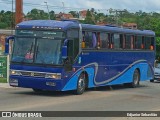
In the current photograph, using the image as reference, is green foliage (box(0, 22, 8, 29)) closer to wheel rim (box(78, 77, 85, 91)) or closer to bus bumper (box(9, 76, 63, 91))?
wheel rim (box(78, 77, 85, 91))

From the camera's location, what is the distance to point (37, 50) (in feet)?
61.6

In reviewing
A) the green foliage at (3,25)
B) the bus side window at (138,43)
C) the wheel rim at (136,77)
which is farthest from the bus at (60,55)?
the green foliage at (3,25)

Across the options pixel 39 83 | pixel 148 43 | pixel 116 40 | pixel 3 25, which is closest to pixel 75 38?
pixel 39 83

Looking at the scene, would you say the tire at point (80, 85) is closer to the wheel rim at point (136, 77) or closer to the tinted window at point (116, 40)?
the tinted window at point (116, 40)

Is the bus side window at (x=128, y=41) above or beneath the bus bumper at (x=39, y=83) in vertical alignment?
above

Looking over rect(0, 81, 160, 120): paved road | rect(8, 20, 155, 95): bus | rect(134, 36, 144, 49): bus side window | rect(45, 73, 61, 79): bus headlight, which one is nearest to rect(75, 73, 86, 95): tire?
rect(8, 20, 155, 95): bus

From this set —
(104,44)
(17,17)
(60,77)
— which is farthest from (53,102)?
(17,17)

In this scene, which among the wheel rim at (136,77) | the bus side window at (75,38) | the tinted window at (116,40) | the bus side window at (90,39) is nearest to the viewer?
the bus side window at (75,38)

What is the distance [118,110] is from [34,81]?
495 cm

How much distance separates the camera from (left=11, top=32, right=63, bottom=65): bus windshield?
18531mm

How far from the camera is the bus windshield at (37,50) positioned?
60.8 feet

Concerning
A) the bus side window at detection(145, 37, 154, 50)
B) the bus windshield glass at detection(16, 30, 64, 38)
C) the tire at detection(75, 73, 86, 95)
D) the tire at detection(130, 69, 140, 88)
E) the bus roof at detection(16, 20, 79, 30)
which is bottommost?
the tire at detection(130, 69, 140, 88)

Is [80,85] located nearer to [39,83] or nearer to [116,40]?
[39,83]

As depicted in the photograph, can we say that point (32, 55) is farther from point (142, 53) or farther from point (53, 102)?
point (142, 53)
